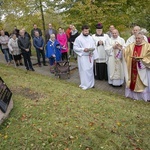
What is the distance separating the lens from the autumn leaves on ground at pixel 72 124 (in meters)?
4.07

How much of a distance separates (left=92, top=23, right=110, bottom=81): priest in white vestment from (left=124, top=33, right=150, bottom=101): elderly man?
63.9 inches

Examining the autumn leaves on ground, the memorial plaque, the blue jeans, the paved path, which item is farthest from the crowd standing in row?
the memorial plaque

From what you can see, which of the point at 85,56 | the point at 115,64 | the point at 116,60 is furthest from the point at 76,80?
the point at 116,60

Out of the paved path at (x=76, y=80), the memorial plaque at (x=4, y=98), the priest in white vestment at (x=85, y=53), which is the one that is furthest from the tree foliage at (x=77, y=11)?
the memorial plaque at (x=4, y=98)

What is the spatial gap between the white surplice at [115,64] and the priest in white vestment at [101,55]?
1.10 ft

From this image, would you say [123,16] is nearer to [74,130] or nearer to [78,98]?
[78,98]

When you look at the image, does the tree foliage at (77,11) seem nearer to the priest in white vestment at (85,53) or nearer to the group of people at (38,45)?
the group of people at (38,45)

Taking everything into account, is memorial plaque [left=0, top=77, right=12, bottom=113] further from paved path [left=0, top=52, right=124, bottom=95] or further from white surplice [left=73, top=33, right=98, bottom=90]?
paved path [left=0, top=52, right=124, bottom=95]

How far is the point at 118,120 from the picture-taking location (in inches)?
197

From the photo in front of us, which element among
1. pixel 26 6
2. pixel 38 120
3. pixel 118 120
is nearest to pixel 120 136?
pixel 118 120

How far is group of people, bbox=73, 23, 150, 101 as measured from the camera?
6.84 metres

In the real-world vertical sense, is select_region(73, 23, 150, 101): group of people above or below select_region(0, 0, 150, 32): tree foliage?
below

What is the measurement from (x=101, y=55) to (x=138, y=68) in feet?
7.61

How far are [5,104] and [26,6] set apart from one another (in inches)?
373
